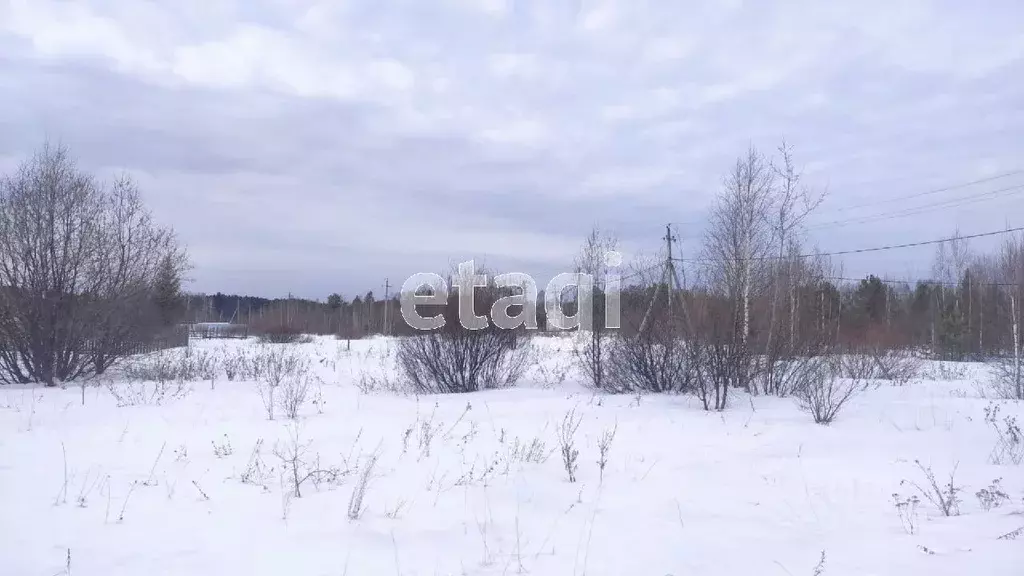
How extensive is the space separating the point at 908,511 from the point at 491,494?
3.05 meters

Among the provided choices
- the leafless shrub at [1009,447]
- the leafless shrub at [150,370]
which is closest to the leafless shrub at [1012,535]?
the leafless shrub at [1009,447]

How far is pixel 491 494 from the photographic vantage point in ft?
17.5

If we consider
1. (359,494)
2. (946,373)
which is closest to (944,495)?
(359,494)

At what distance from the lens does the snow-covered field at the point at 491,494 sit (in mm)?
3898

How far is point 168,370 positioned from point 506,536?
12482 mm

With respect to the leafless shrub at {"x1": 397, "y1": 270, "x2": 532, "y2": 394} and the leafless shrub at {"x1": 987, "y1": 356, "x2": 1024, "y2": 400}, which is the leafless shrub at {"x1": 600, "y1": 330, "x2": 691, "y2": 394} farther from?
the leafless shrub at {"x1": 987, "y1": 356, "x2": 1024, "y2": 400}

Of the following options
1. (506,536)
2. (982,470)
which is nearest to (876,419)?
(982,470)

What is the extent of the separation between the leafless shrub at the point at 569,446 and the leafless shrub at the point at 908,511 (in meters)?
2.45

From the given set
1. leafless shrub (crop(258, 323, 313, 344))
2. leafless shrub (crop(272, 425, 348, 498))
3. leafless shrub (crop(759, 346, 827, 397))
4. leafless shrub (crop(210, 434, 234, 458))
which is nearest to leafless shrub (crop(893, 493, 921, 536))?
leafless shrub (crop(272, 425, 348, 498))

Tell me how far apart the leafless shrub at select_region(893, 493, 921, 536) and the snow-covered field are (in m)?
0.03

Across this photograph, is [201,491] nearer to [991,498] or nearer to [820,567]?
[820,567]

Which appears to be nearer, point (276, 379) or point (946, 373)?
point (276, 379)

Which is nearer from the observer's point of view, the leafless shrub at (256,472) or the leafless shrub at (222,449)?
the leafless shrub at (256,472)

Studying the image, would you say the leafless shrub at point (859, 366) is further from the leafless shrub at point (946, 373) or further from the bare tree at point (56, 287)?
the bare tree at point (56, 287)
